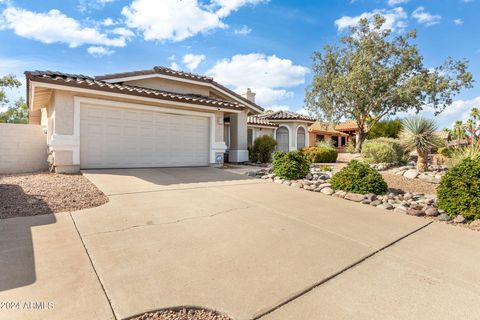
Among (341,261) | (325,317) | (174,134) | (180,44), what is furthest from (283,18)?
(325,317)

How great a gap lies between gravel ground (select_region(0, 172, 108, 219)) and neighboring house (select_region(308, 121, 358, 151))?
26555mm

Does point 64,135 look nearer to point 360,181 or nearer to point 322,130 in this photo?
point 360,181

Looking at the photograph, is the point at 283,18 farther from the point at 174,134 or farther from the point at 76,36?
the point at 76,36

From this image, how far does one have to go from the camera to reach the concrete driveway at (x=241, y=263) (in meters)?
2.29

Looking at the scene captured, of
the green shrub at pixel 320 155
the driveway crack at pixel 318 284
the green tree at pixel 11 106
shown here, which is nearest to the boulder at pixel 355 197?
the driveway crack at pixel 318 284

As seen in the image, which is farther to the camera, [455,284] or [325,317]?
[455,284]

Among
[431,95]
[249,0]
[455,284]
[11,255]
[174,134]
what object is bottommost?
[455,284]

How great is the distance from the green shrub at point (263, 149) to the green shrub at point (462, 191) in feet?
32.9

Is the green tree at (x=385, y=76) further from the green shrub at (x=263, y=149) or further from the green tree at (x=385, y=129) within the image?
the green shrub at (x=263, y=149)

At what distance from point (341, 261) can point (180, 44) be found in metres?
12.5

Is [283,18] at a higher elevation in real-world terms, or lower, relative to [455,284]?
higher

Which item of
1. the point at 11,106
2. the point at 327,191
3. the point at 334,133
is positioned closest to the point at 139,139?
the point at 327,191

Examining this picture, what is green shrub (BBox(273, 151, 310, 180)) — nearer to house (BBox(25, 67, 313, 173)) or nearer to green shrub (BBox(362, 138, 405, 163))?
house (BBox(25, 67, 313, 173))

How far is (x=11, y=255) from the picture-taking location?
117 inches
